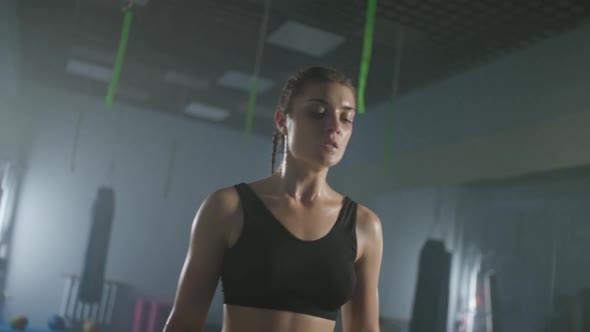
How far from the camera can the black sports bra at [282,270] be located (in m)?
0.78

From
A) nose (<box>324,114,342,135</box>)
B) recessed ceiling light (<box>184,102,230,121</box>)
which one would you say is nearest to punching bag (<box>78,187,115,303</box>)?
recessed ceiling light (<box>184,102,230,121</box>)

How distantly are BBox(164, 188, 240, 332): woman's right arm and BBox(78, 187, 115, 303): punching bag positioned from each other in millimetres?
2134

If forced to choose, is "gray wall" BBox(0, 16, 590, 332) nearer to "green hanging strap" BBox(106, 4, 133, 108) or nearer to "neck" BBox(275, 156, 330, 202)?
"green hanging strap" BBox(106, 4, 133, 108)

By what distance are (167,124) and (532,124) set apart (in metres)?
1.92

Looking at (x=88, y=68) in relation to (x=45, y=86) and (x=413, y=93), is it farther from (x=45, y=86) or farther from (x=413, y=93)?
(x=413, y=93)

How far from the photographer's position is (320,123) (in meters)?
0.84

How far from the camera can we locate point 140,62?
3.03 m

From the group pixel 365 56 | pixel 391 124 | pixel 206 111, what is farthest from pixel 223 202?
pixel 391 124

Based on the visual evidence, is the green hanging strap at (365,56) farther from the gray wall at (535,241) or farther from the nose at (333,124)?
→ the gray wall at (535,241)

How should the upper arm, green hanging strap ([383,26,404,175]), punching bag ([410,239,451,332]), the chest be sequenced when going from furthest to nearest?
green hanging strap ([383,26,404,175])
punching bag ([410,239,451,332])
the upper arm
the chest

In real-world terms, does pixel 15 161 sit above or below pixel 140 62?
below

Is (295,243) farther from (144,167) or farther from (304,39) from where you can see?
(304,39)

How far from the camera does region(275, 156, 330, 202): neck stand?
0.89 metres

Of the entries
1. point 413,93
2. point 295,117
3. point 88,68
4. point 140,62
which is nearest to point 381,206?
point 413,93
